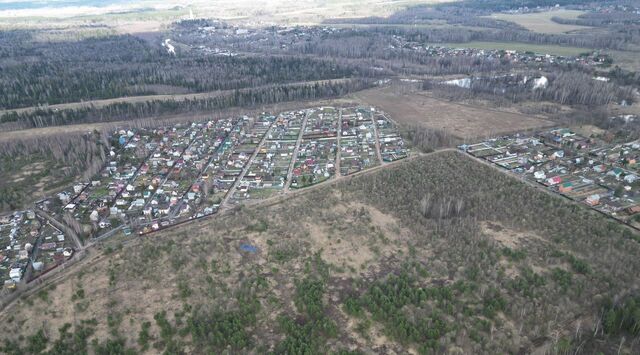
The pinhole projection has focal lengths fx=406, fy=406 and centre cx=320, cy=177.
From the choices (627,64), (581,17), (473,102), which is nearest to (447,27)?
(581,17)

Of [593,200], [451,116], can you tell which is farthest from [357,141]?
[593,200]

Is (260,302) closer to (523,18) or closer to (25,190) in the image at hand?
(25,190)

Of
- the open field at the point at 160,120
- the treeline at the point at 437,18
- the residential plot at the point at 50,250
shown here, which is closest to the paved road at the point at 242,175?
the open field at the point at 160,120

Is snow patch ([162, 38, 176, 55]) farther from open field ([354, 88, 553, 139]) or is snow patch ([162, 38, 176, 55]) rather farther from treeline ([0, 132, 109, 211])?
open field ([354, 88, 553, 139])

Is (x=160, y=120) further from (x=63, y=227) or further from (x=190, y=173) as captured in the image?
(x=63, y=227)

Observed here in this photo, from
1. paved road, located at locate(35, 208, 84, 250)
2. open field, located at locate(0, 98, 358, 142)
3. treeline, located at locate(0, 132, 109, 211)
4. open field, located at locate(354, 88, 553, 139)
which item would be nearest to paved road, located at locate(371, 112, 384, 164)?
open field, located at locate(354, 88, 553, 139)

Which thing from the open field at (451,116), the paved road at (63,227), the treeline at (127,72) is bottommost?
the paved road at (63,227)

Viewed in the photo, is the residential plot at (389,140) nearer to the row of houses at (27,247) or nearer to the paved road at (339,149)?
the paved road at (339,149)
